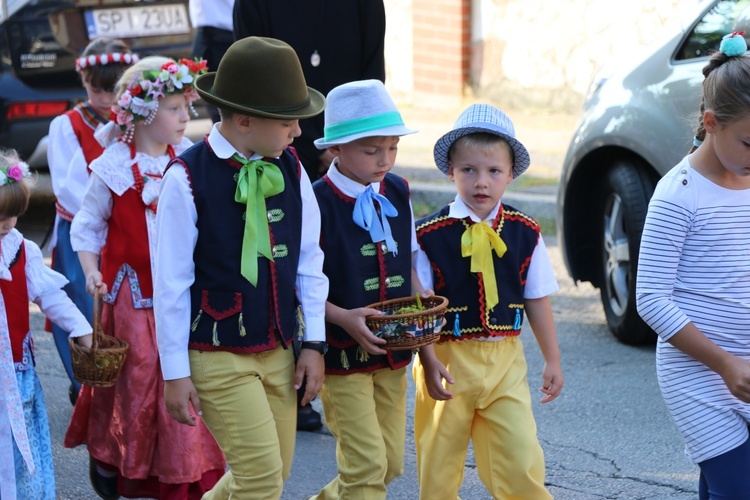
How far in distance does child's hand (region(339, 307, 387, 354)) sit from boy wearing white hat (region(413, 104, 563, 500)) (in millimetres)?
225

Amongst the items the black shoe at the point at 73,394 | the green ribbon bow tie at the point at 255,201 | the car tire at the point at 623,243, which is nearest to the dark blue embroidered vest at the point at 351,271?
the green ribbon bow tie at the point at 255,201

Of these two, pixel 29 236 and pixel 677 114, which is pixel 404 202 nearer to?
pixel 677 114

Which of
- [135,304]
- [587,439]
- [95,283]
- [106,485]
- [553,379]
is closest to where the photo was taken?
[553,379]

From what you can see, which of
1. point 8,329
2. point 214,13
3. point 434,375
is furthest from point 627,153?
point 8,329

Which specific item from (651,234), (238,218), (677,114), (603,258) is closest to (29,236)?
(603,258)

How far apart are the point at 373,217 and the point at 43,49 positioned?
18.4ft

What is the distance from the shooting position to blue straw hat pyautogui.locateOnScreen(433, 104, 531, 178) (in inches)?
150

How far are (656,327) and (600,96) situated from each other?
3.46 meters

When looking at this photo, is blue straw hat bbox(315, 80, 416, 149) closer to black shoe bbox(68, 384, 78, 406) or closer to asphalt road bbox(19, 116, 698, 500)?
asphalt road bbox(19, 116, 698, 500)

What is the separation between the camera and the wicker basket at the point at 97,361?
159 inches

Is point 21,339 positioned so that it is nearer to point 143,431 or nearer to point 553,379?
point 143,431

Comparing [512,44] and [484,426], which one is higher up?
[484,426]

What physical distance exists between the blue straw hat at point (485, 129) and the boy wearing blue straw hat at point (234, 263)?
57 centimetres

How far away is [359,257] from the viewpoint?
384 centimetres
